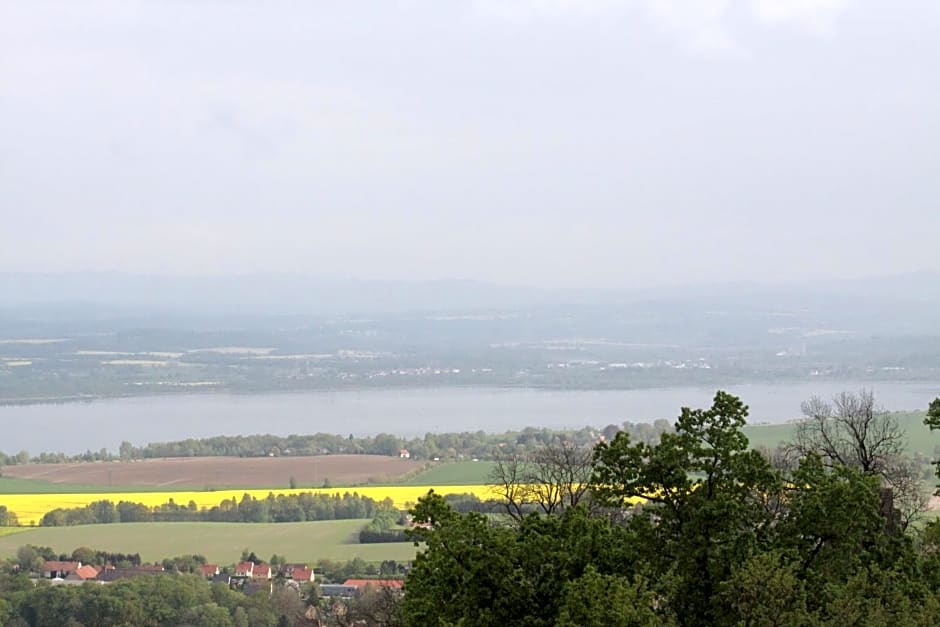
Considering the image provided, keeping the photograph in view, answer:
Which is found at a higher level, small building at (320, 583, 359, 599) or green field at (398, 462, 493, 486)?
green field at (398, 462, 493, 486)

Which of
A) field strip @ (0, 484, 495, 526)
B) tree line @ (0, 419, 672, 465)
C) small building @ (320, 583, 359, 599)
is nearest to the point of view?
small building @ (320, 583, 359, 599)

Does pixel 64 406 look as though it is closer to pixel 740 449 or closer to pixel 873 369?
pixel 873 369

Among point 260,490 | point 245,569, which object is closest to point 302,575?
point 245,569

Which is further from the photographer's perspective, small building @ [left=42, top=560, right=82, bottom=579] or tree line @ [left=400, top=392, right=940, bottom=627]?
small building @ [left=42, top=560, right=82, bottom=579]

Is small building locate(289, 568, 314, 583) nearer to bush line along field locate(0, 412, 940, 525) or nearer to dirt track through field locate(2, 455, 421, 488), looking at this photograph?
bush line along field locate(0, 412, 940, 525)

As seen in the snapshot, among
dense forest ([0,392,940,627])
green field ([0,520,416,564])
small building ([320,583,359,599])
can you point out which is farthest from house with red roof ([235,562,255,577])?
dense forest ([0,392,940,627])

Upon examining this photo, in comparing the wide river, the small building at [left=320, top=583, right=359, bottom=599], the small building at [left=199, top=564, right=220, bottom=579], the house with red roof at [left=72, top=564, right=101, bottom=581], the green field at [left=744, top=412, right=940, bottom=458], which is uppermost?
the green field at [left=744, top=412, right=940, bottom=458]

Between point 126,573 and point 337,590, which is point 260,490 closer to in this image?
point 126,573
